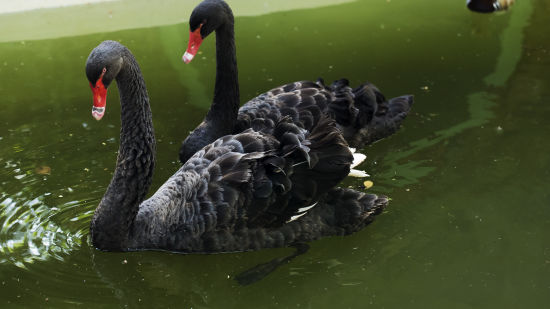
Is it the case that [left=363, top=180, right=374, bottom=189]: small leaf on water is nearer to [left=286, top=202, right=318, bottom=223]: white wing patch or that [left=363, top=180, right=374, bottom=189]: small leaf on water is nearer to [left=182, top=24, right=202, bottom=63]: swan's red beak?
[left=286, top=202, right=318, bottom=223]: white wing patch

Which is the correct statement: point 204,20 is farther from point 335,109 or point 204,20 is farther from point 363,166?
point 363,166

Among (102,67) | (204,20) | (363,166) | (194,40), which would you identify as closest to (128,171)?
(102,67)

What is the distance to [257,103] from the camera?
4934 mm

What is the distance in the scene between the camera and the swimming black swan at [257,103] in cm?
475

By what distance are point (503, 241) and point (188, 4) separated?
5086mm

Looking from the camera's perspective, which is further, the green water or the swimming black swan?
the swimming black swan

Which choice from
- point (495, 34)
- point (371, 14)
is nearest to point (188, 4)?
point (371, 14)

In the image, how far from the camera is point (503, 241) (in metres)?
4.00

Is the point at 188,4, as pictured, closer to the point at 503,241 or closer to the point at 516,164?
the point at 516,164

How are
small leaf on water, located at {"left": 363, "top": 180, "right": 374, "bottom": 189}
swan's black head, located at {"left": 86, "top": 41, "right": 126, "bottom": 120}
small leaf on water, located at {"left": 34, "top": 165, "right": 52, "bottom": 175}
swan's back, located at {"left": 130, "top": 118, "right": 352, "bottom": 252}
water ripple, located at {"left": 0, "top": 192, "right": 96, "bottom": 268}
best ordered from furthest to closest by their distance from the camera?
small leaf on water, located at {"left": 34, "top": 165, "right": 52, "bottom": 175}, small leaf on water, located at {"left": 363, "top": 180, "right": 374, "bottom": 189}, water ripple, located at {"left": 0, "top": 192, "right": 96, "bottom": 268}, swan's back, located at {"left": 130, "top": 118, "right": 352, "bottom": 252}, swan's black head, located at {"left": 86, "top": 41, "right": 126, "bottom": 120}

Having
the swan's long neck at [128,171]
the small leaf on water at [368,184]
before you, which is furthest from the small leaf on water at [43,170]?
the small leaf on water at [368,184]

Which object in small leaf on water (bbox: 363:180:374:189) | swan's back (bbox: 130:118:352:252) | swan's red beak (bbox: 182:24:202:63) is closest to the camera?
swan's back (bbox: 130:118:352:252)

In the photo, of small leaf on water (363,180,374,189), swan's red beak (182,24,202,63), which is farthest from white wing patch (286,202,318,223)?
swan's red beak (182,24,202,63)

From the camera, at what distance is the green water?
12.2 feet
